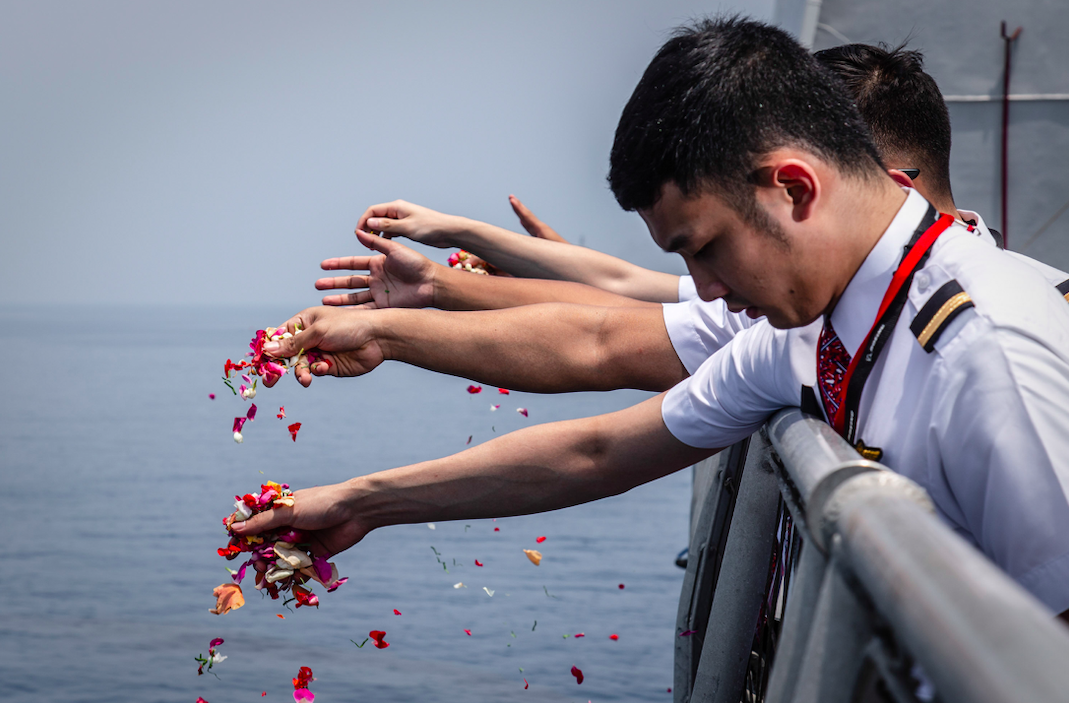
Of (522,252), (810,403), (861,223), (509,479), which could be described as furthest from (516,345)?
(861,223)

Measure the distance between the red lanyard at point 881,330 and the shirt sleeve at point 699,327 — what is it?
Answer: 4.17 feet

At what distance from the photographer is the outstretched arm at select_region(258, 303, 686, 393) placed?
120 inches

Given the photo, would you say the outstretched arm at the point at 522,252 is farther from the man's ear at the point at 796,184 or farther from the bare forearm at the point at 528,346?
the man's ear at the point at 796,184

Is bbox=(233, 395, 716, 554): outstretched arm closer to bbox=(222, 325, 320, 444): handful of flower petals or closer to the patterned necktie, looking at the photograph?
bbox=(222, 325, 320, 444): handful of flower petals

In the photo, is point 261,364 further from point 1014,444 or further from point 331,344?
point 1014,444

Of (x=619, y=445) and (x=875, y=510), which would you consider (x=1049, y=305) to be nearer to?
(x=875, y=510)

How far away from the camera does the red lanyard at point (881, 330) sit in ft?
5.02

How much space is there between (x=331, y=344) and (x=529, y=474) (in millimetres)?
908

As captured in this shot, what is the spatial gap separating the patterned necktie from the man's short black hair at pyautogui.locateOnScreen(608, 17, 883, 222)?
262 mm

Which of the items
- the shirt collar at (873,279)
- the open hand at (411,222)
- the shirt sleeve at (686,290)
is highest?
the open hand at (411,222)

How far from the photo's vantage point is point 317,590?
11.4 m

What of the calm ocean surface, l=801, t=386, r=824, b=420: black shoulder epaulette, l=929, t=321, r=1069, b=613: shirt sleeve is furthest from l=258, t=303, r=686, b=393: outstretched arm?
the calm ocean surface

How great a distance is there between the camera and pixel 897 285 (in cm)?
155

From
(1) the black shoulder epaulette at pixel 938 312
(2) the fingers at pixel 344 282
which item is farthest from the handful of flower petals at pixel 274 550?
(1) the black shoulder epaulette at pixel 938 312
